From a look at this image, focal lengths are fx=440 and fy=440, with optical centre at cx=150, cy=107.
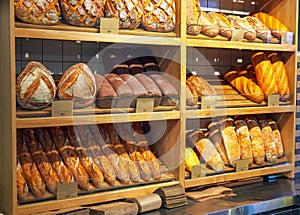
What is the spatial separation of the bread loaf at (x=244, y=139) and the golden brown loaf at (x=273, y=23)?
1.99 ft

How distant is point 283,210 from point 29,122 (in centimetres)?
148

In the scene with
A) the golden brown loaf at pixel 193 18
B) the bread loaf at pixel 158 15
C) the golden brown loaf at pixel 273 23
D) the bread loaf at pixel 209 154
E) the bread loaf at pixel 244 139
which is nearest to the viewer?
the bread loaf at pixel 158 15

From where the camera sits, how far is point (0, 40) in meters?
1.94

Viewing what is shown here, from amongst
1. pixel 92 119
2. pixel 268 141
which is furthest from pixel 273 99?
pixel 92 119

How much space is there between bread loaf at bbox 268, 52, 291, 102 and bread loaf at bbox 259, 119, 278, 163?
0.66 feet

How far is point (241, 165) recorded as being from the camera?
8.60 ft

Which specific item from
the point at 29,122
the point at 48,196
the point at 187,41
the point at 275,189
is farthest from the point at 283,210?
the point at 29,122

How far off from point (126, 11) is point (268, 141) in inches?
50.7

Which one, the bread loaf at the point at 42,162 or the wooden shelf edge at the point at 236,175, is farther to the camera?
the wooden shelf edge at the point at 236,175

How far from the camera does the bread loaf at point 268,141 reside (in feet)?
9.10

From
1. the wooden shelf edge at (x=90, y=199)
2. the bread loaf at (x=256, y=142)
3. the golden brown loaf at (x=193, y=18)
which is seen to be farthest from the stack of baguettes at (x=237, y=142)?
the golden brown loaf at (x=193, y=18)

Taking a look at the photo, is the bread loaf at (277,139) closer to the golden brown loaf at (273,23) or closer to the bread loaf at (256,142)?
the bread loaf at (256,142)

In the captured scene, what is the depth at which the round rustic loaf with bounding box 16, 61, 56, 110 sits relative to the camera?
1.90 m

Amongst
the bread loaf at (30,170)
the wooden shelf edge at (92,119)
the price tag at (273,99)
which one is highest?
the price tag at (273,99)
